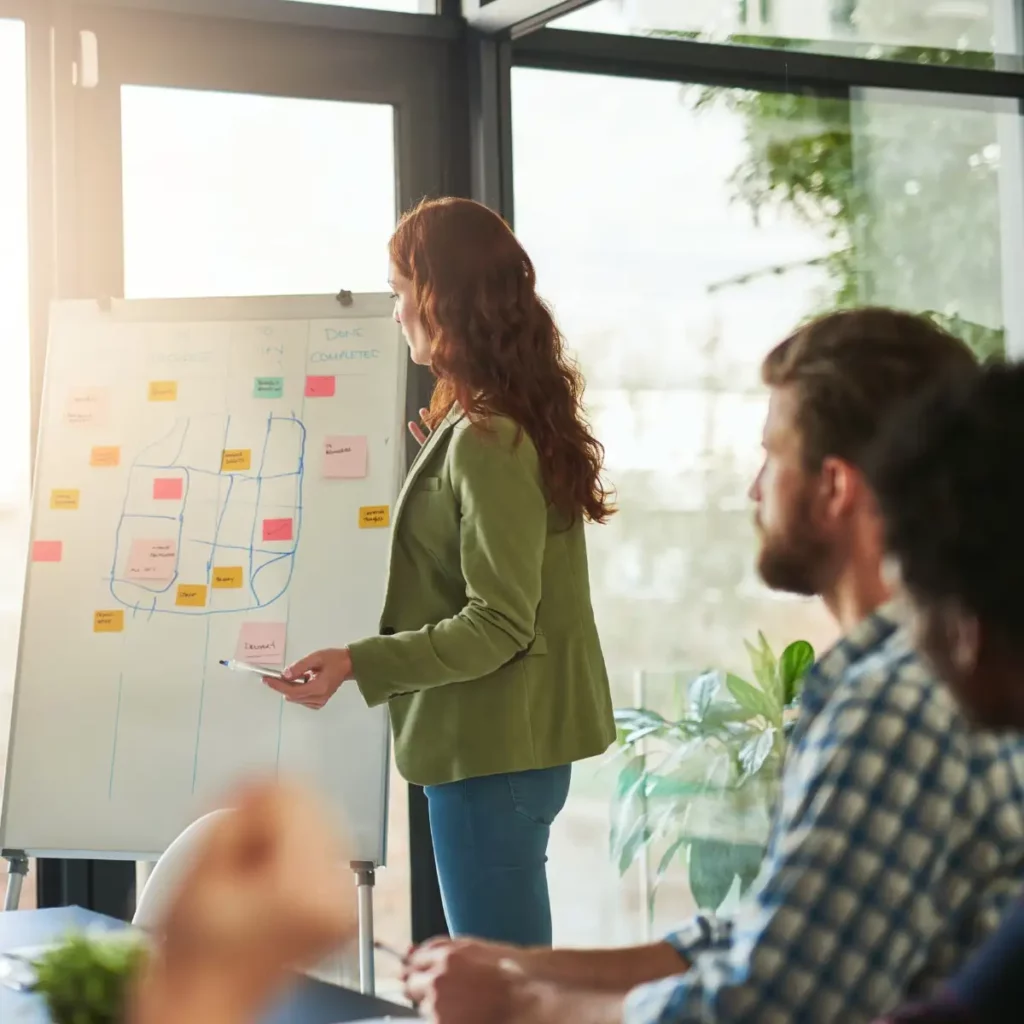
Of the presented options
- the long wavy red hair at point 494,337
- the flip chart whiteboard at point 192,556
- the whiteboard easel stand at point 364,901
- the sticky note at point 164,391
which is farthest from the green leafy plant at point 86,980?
the sticky note at point 164,391

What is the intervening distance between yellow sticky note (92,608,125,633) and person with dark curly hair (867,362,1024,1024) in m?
2.29

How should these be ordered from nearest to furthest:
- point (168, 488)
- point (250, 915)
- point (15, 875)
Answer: point (250, 915), point (15, 875), point (168, 488)

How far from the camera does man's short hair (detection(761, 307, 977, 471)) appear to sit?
1164 mm

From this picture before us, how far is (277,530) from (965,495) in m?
2.23

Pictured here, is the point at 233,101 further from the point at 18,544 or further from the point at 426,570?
the point at 426,570

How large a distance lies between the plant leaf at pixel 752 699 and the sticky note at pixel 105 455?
144 cm

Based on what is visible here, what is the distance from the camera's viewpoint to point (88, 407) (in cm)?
293

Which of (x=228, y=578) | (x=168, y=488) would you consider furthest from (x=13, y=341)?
(x=228, y=578)

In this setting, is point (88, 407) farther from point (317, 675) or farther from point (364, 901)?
point (364, 901)

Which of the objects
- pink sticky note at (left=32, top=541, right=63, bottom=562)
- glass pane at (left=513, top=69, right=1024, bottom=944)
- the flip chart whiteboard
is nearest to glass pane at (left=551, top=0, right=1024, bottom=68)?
glass pane at (left=513, top=69, right=1024, bottom=944)

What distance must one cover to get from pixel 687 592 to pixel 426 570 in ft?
3.66

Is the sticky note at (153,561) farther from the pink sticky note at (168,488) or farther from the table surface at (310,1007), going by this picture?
the table surface at (310,1007)

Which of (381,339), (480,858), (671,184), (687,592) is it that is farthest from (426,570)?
(671,184)

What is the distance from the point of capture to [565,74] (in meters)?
3.41
